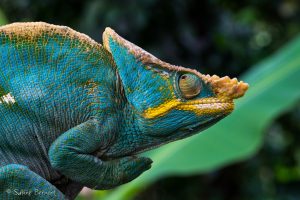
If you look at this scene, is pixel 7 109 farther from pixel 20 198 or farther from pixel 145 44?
pixel 145 44

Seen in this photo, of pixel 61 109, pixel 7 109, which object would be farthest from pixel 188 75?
pixel 7 109

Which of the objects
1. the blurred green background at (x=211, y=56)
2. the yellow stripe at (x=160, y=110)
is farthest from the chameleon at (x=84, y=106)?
the blurred green background at (x=211, y=56)

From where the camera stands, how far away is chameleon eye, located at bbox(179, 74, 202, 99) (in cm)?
125

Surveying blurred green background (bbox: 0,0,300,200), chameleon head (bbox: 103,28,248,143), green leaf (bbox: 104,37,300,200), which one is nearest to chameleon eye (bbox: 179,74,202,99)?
chameleon head (bbox: 103,28,248,143)

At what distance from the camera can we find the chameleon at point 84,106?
1204mm

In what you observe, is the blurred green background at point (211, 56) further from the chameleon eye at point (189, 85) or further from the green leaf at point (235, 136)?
the chameleon eye at point (189, 85)

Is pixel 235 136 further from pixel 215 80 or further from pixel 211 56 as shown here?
pixel 211 56

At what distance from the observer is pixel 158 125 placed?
124 cm

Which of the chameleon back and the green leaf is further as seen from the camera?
the green leaf

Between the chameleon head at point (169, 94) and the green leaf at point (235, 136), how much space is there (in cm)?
148

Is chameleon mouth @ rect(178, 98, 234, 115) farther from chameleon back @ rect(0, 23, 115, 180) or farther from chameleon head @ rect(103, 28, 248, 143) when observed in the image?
chameleon back @ rect(0, 23, 115, 180)

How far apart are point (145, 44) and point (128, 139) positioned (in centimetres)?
358

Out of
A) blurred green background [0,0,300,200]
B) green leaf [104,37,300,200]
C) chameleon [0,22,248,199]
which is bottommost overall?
chameleon [0,22,248,199]

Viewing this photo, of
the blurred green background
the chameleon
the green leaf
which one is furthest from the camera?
the blurred green background
